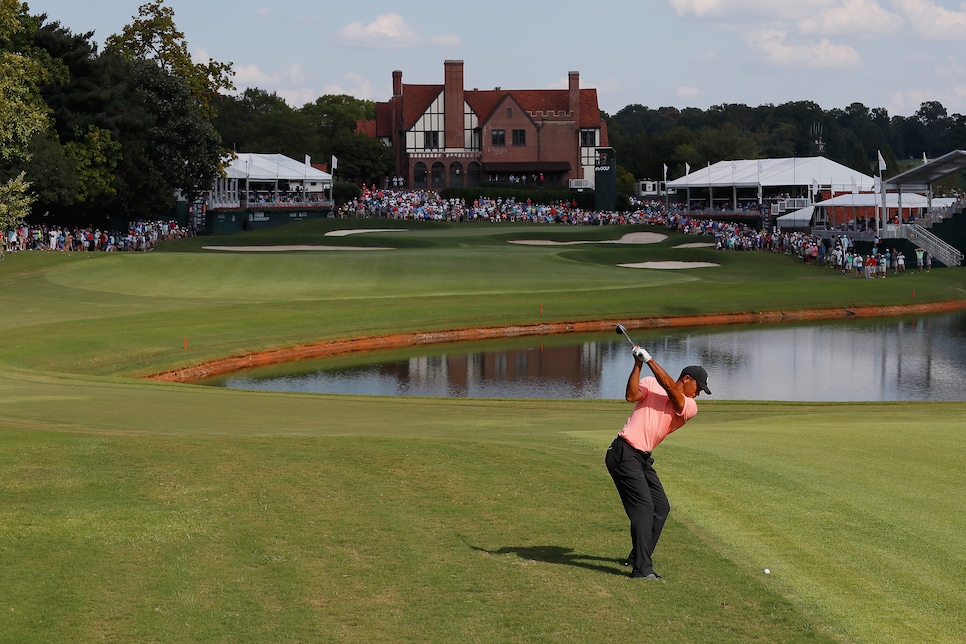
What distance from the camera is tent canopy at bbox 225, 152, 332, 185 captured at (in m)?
98.1

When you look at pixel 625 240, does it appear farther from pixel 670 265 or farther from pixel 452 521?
pixel 452 521

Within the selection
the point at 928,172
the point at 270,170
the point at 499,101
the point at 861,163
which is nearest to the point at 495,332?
the point at 928,172

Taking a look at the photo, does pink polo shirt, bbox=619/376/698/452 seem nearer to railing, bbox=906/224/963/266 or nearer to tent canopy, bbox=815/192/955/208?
railing, bbox=906/224/963/266

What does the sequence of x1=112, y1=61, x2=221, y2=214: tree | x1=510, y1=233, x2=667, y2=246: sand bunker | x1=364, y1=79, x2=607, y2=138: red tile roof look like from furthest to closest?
1. x1=364, y1=79, x2=607, y2=138: red tile roof
2. x1=112, y1=61, x2=221, y2=214: tree
3. x1=510, y1=233, x2=667, y2=246: sand bunker

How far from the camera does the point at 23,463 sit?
15.3 metres

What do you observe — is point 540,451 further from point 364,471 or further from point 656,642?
point 656,642

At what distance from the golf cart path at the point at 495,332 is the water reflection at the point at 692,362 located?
1.23 metres

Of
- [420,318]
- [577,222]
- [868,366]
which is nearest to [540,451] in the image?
[868,366]

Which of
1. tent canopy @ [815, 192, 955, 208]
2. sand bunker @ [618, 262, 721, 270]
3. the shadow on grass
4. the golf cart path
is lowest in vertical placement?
the golf cart path

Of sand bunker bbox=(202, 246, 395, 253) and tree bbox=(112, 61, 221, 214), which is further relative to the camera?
tree bbox=(112, 61, 221, 214)

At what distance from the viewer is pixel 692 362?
3778 cm

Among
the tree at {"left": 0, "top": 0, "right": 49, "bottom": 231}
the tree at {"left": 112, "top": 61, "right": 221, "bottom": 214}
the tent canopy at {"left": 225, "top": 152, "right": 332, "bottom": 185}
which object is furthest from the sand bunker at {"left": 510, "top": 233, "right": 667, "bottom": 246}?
the tree at {"left": 0, "top": 0, "right": 49, "bottom": 231}

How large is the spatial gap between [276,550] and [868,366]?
29619 mm

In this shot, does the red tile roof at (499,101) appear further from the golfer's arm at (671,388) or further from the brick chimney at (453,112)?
the golfer's arm at (671,388)
